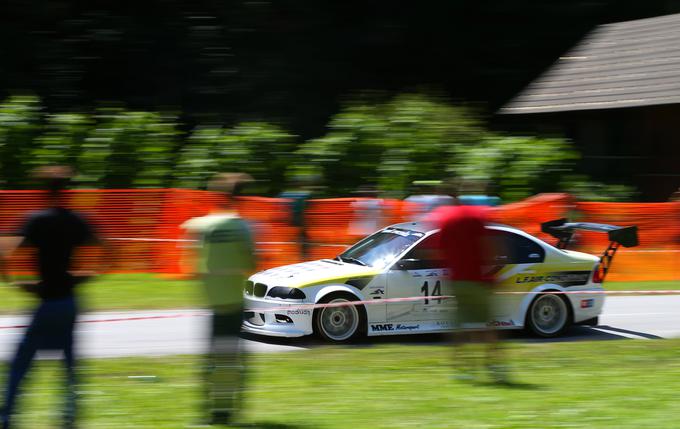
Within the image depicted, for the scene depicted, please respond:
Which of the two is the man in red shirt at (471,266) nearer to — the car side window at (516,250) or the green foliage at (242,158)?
the car side window at (516,250)

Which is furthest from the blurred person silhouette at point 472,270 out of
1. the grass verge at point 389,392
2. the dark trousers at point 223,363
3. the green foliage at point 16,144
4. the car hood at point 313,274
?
the green foliage at point 16,144

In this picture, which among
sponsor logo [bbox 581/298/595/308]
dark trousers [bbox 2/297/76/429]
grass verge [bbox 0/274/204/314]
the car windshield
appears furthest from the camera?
grass verge [bbox 0/274/204/314]

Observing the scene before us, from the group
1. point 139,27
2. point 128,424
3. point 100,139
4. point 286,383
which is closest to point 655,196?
point 100,139

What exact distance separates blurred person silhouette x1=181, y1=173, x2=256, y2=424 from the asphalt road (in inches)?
113

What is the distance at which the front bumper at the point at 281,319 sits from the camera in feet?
36.8

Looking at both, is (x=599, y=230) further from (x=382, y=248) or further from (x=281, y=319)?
(x=281, y=319)

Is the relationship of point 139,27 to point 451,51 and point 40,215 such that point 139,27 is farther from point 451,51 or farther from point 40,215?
point 40,215

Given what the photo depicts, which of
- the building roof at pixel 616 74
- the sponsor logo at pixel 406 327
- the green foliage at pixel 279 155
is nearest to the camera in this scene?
the sponsor logo at pixel 406 327

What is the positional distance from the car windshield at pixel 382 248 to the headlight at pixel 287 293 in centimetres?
99

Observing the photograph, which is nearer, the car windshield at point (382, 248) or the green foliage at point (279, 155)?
the car windshield at point (382, 248)

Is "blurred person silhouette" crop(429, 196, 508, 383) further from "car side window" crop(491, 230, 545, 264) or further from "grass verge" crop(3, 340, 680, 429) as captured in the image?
"car side window" crop(491, 230, 545, 264)

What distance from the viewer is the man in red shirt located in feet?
28.8

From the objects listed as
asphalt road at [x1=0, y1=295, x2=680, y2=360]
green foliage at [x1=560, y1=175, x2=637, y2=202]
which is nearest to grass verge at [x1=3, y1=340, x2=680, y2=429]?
asphalt road at [x1=0, y1=295, x2=680, y2=360]

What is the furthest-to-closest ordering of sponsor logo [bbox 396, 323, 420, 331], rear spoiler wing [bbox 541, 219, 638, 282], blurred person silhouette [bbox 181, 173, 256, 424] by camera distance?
rear spoiler wing [bbox 541, 219, 638, 282]
sponsor logo [bbox 396, 323, 420, 331]
blurred person silhouette [bbox 181, 173, 256, 424]
